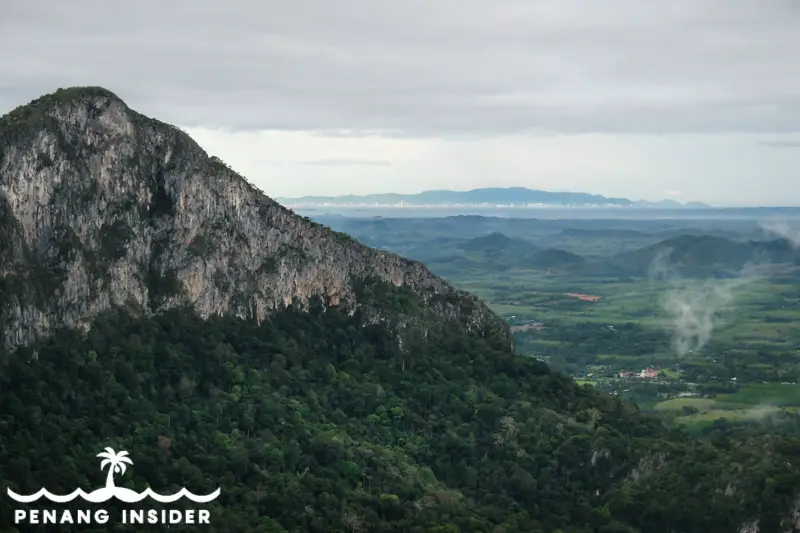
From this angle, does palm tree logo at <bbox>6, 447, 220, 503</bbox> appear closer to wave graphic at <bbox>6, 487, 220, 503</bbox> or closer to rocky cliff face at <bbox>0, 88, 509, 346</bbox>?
wave graphic at <bbox>6, 487, 220, 503</bbox>

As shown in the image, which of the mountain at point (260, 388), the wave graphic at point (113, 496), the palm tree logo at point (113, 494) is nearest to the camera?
the wave graphic at point (113, 496)

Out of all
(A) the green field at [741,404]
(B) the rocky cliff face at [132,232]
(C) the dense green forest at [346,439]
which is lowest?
(A) the green field at [741,404]

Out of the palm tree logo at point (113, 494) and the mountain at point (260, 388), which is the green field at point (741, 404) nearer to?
the mountain at point (260, 388)

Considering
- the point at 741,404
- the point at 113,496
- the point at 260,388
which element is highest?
the point at 260,388

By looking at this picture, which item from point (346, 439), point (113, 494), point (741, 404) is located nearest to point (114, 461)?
point (113, 494)

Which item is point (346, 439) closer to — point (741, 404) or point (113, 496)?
point (113, 496)

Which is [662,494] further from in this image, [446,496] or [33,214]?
[33,214]

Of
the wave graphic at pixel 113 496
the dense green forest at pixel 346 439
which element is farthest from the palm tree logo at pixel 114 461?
the wave graphic at pixel 113 496
